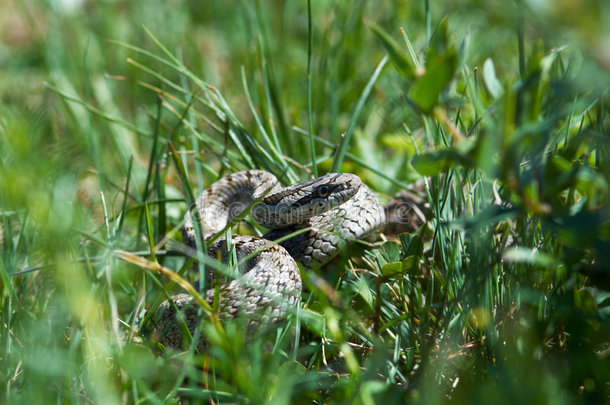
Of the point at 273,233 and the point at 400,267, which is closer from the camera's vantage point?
the point at 400,267

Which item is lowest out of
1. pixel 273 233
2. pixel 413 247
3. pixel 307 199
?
pixel 273 233

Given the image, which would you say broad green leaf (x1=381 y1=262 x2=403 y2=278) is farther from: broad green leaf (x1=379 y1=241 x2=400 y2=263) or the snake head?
the snake head

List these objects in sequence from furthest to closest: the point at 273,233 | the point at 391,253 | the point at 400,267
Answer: the point at 273,233, the point at 391,253, the point at 400,267

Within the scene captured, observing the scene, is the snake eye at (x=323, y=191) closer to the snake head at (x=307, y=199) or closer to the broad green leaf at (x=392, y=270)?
the snake head at (x=307, y=199)

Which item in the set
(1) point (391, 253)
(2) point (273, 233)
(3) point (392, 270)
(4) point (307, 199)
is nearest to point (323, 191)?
(4) point (307, 199)

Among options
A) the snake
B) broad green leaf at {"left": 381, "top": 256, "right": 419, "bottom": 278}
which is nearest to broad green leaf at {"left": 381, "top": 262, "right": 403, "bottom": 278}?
broad green leaf at {"left": 381, "top": 256, "right": 419, "bottom": 278}

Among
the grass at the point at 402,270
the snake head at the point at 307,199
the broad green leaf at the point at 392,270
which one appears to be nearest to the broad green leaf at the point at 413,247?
the grass at the point at 402,270

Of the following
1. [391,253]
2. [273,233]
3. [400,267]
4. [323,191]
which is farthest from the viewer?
[273,233]

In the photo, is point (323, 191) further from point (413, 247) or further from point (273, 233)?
point (413, 247)
